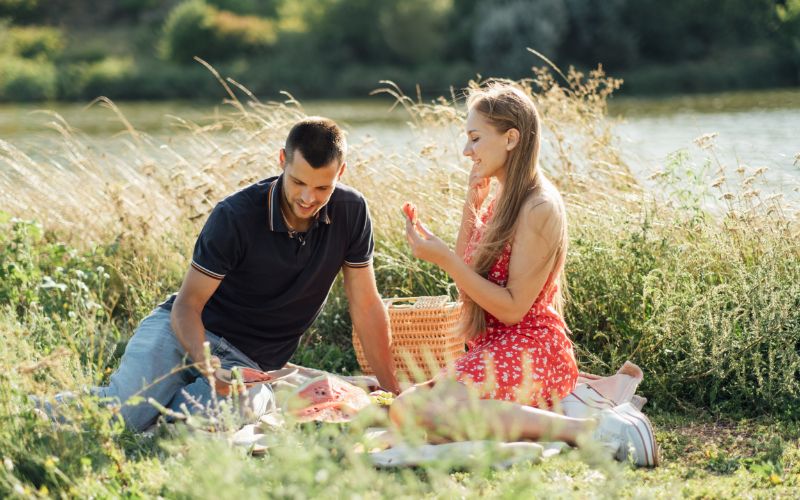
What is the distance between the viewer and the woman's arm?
12.5ft

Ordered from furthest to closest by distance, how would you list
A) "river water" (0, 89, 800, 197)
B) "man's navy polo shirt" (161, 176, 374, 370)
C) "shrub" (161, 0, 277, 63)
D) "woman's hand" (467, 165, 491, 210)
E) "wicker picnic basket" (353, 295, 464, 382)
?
"shrub" (161, 0, 277, 63) < "river water" (0, 89, 800, 197) < "wicker picnic basket" (353, 295, 464, 382) < "woman's hand" (467, 165, 491, 210) < "man's navy polo shirt" (161, 176, 374, 370)

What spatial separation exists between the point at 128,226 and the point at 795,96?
14.9 meters

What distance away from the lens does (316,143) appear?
3812 millimetres

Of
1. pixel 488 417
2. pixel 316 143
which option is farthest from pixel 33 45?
pixel 488 417

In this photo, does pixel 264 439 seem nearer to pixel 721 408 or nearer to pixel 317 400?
pixel 317 400

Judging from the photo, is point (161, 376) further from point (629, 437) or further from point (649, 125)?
point (649, 125)

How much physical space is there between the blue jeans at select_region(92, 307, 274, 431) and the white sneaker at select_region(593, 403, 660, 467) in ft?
4.62

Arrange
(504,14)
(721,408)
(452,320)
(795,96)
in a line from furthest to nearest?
(504,14) → (795,96) → (452,320) → (721,408)

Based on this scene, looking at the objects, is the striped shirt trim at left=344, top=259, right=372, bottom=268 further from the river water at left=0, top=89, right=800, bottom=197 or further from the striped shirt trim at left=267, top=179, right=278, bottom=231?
the river water at left=0, top=89, right=800, bottom=197

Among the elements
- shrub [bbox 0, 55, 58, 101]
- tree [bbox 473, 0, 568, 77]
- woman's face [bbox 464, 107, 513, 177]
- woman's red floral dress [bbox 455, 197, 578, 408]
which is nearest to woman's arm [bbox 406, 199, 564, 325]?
woman's red floral dress [bbox 455, 197, 578, 408]

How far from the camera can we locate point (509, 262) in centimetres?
389

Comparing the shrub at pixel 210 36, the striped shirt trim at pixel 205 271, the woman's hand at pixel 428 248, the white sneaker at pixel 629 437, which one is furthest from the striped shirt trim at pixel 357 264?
the shrub at pixel 210 36

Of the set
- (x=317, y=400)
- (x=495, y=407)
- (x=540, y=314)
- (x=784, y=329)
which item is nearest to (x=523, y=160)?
(x=540, y=314)

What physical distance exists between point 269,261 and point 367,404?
0.74 metres
